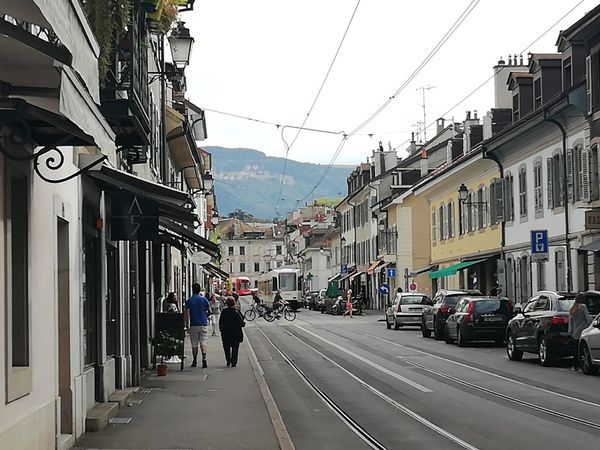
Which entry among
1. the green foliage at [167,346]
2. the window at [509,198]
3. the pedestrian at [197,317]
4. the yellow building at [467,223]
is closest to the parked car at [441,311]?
the yellow building at [467,223]

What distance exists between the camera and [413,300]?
47.1 metres

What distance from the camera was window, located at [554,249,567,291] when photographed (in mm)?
37312

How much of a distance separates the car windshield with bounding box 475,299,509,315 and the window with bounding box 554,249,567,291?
204 inches

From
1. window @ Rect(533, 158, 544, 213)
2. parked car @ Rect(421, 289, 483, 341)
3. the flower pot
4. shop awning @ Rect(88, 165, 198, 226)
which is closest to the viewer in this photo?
shop awning @ Rect(88, 165, 198, 226)

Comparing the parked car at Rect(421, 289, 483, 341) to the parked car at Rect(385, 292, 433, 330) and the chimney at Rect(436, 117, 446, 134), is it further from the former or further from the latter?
the chimney at Rect(436, 117, 446, 134)

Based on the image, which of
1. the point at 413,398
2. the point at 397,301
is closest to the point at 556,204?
the point at 397,301

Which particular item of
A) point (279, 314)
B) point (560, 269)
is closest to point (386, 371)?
point (560, 269)

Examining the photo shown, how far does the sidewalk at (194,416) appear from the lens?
12.8 meters

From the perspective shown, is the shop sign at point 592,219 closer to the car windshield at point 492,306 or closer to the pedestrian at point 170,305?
the car windshield at point 492,306

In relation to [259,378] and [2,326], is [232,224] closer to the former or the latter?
[259,378]

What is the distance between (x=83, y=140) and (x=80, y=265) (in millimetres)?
4388

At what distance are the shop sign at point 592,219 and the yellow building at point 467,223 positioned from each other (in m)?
8.17

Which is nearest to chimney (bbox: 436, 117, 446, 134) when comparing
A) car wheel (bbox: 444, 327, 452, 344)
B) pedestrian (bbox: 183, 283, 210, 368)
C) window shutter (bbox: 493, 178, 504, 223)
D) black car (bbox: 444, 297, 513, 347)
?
window shutter (bbox: 493, 178, 504, 223)

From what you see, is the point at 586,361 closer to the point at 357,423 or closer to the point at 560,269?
the point at 357,423
